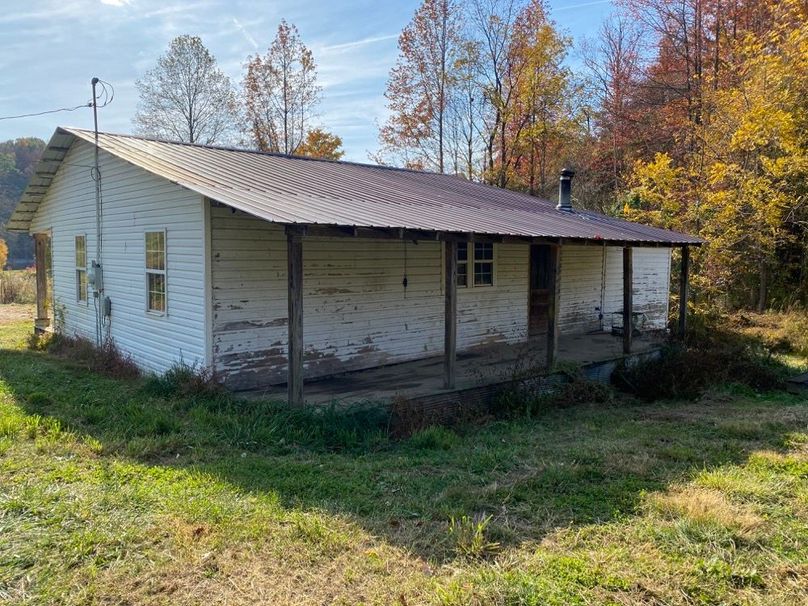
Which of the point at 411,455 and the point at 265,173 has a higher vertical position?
the point at 265,173

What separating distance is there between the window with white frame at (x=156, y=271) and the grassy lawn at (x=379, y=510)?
208 cm

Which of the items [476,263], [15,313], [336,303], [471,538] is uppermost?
[476,263]

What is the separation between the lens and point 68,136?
10.3 metres

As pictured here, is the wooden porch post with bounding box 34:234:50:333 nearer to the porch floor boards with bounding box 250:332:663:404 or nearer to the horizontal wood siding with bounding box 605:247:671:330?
the porch floor boards with bounding box 250:332:663:404

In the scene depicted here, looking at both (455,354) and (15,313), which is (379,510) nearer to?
(455,354)

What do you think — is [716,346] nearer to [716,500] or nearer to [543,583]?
[716,500]

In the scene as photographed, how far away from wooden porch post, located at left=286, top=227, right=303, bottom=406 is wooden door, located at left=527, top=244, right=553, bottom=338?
6.85 metres

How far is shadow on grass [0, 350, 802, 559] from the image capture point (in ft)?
14.0

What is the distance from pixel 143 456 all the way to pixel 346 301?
4.20 meters

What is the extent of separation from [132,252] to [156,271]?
939 millimetres

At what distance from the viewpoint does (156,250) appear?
8.41 meters

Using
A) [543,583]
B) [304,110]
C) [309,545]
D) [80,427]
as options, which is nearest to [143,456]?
[80,427]

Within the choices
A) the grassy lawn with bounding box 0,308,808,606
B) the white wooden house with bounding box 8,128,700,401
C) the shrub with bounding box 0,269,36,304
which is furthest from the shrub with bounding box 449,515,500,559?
the shrub with bounding box 0,269,36,304

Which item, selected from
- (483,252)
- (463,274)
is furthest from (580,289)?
(463,274)
